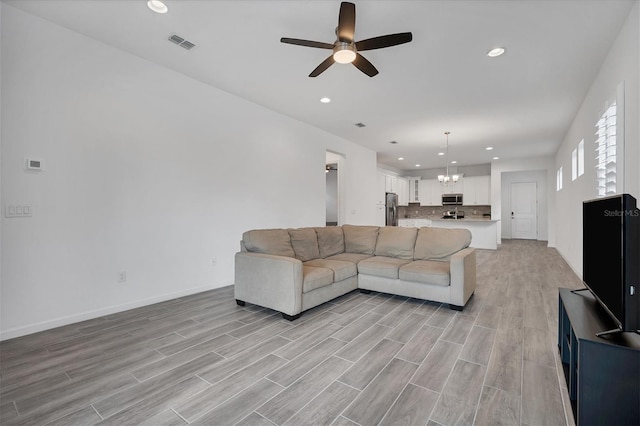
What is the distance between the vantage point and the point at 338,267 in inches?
136

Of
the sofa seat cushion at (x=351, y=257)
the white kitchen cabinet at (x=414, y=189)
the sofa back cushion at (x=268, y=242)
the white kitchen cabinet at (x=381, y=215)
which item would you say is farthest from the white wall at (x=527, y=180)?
the sofa back cushion at (x=268, y=242)

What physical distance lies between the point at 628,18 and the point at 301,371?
4074 mm

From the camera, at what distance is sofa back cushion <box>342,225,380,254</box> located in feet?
14.2

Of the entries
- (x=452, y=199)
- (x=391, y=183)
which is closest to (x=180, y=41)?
(x=391, y=183)

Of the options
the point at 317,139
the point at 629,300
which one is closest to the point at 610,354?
the point at 629,300

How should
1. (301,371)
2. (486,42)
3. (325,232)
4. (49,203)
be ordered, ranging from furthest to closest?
1. (325,232)
2. (486,42)
3. (49,203)
4. (301,371)

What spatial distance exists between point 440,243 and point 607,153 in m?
1.94

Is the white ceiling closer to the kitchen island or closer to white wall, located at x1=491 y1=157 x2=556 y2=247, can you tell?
the kitchen island

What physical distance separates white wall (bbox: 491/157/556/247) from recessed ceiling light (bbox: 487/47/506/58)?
6.81 m

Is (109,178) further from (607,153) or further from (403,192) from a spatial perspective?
(403,192)

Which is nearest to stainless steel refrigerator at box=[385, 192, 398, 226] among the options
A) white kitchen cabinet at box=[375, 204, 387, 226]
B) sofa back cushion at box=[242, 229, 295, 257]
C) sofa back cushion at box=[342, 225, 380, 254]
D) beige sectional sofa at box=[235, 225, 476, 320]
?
white kitchen cabinet at box=[375, 204, 387, 226]

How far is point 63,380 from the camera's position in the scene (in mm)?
1877

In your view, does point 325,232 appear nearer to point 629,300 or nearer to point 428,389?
point 428,389

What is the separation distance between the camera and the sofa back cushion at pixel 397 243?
13.1ft
